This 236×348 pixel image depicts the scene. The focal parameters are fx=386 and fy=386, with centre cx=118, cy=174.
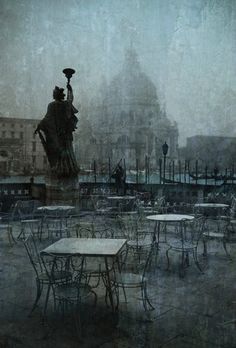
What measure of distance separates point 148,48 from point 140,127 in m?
36.2

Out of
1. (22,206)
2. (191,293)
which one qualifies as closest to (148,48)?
(22,206)

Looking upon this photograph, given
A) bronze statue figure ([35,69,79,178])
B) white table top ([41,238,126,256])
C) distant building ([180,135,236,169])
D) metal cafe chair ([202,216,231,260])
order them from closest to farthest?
white table top ([41,238,126,256]) → metal cafe chair ([202,216,231,260]) → bronze statue figure ([35,69,79,178]) → distant building ([180,135,236,169])

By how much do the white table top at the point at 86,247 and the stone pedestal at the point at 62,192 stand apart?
460 cm

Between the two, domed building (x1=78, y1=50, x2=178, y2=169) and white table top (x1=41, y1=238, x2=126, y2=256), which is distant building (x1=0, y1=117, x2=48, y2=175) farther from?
white table top (x1=41, y1=238, x2=126, y2=256)

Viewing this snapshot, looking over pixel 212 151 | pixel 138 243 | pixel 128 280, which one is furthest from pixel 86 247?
pixel 212 151

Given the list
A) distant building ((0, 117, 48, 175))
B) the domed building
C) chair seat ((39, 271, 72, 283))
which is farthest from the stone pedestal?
the domed building

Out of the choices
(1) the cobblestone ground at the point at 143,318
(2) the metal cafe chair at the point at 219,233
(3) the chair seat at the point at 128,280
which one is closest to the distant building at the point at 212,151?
Result: (2) the metal cafe chair at the point at 219,233

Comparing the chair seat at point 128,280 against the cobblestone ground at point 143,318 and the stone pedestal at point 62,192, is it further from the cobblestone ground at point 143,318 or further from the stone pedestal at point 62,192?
the stone pedestal at point 62,192

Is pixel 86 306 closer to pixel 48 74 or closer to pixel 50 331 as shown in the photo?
pixel 50 331

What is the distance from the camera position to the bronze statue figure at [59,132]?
7742 mm

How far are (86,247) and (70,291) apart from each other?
1.34 feet

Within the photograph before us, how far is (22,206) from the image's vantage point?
6.61m

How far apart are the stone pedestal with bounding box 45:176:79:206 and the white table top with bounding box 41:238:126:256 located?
A: 460 cm

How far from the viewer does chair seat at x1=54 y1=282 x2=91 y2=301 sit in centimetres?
A: 255
